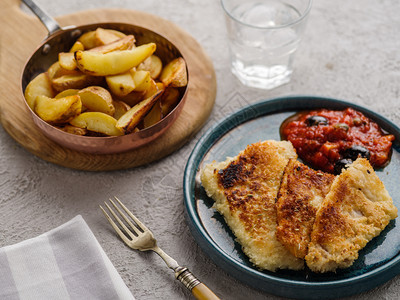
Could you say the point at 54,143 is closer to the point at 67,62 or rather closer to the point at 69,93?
the point at 69,93

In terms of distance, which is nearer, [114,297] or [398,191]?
[114,297]

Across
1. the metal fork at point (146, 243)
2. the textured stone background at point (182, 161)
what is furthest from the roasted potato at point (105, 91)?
the metal fork at point (146, 243)

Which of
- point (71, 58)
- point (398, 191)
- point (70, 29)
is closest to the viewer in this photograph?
point (398, 191)

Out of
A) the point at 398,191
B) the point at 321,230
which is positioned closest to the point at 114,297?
the point at 321,230

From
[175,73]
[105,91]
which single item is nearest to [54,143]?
[105,91]

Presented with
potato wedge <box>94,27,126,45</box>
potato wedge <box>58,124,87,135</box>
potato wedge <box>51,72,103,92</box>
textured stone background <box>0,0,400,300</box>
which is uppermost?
potato wedge <box>94,27,126,45</box>

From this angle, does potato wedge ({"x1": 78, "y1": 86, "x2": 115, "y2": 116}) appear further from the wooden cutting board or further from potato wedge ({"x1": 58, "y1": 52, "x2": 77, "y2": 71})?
the wooden cutting board

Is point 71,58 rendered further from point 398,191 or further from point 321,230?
point 398,191

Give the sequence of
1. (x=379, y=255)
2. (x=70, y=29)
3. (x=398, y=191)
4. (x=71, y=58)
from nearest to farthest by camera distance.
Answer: (x=379, y=255) → (x=398, y=191) → (x=71, y=58) → (x=70, y=29)

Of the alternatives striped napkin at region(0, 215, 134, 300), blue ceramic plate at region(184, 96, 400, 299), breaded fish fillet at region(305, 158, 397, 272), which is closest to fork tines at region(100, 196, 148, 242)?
striped napkin at region(0, 215, 134, 300)
